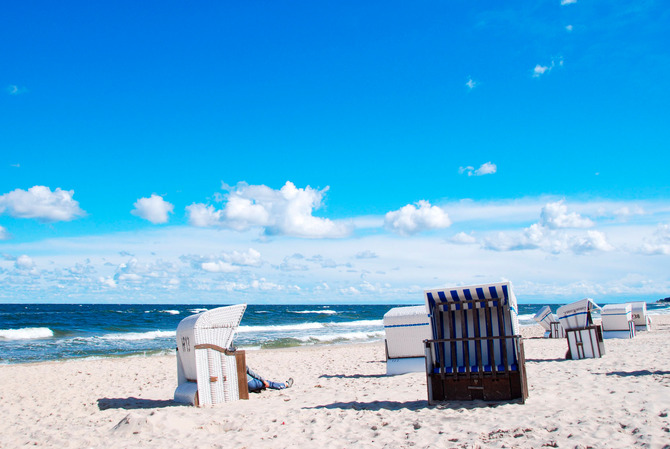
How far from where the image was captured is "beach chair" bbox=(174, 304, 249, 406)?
8.23 meters

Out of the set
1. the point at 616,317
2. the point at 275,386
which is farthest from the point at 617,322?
the point at 275,386

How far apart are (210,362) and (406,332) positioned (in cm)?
452

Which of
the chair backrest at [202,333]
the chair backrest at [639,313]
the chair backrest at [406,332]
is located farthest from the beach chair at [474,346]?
the chair backrest at [639,313]

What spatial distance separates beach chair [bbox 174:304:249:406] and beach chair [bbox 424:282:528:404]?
3537mm

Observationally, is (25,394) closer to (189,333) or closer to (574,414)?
(189,333)

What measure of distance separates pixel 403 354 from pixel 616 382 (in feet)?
14.5

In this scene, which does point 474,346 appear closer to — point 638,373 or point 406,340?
point 638,373

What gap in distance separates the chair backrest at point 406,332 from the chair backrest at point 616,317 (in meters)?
12.3

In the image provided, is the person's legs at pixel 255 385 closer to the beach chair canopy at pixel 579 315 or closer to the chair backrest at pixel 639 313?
the beach chair canopy at pixel 579 315

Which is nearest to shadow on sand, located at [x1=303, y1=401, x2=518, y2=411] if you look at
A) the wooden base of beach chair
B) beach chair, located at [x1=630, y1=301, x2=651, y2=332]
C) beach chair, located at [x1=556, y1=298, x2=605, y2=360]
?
the wooden base of beach chair

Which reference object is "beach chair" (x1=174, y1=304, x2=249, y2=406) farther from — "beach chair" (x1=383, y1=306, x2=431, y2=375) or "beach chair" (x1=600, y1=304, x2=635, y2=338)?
"beach chair" (x1=600, y1=304, x2=635, y2=338)

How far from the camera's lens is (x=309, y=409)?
740 centimetres

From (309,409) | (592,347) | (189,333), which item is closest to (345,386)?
(309,409)

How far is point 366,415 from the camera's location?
21.6ft
